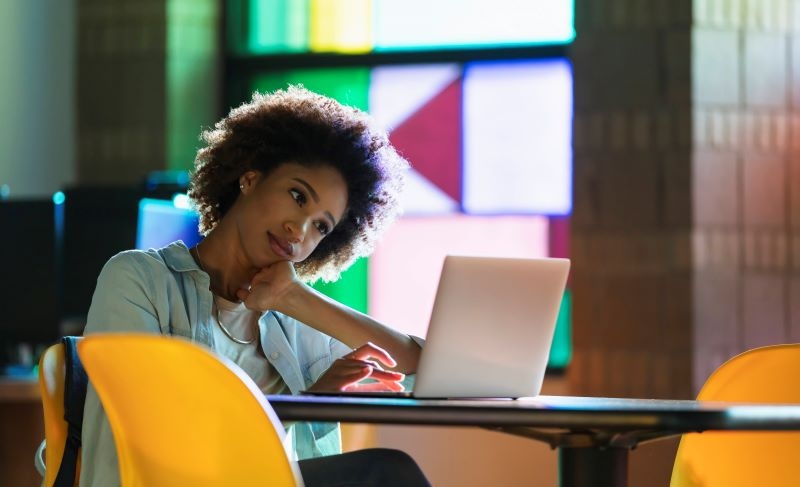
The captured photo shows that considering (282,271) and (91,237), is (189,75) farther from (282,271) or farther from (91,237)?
(282,271)

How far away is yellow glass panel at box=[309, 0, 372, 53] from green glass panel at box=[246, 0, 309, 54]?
0.14ft

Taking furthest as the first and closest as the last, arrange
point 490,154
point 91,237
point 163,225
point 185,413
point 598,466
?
point 490,154
point 91,237
point 163,225
point 598,466
point 185,413

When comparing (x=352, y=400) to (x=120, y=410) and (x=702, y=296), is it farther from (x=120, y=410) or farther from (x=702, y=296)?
(x=702, y=296)

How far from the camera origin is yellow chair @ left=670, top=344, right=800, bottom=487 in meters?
2.27

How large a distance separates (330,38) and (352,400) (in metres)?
3.66

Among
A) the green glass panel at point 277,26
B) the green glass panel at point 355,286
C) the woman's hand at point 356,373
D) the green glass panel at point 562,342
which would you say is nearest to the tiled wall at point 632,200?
the green glass panel at point 562,342

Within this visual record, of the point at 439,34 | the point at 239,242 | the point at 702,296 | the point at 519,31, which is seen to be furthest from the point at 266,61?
the point at 239,242

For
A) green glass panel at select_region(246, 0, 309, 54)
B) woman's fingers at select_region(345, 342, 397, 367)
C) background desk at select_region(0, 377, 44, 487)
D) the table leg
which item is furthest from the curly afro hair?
green glass panel at select_region(246, 0, 309, 54)

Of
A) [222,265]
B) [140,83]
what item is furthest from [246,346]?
[140,83]

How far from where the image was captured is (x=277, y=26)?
529 cm

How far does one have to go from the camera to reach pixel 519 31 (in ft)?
16.4

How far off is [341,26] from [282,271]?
303 cm

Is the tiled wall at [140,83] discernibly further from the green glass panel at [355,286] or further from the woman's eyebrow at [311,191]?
the woman's eyebrow at [311,191]

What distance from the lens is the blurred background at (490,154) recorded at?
4234 mm
